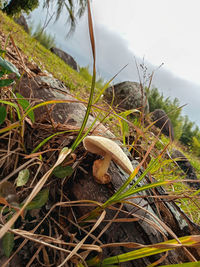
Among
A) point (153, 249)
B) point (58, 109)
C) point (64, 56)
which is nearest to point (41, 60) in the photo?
point (58, 109)

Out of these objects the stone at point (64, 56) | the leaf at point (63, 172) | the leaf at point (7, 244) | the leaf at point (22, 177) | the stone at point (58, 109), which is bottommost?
the leaf at point (7, 244)

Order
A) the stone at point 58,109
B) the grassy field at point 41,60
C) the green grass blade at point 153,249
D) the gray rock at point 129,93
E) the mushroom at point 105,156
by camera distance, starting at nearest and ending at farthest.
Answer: the green grass blade at point 153,249
the mushroom at point 105,156
the stone at point 58,109
the grassy field at point 41,60
the gray rock at point 129,93

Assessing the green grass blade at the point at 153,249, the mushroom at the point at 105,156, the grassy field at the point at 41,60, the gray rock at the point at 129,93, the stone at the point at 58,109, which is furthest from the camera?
the gray rock at the point at 129,93

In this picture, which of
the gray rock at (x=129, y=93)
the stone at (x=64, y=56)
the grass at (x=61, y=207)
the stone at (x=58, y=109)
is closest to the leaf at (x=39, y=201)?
the grass at (x=61, y=207)

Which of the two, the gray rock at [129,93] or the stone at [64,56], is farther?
the stone at [64,56]

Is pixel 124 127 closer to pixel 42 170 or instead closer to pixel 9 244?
pixel 42 170

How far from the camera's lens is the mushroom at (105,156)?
540 millimetres

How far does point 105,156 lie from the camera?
591mm

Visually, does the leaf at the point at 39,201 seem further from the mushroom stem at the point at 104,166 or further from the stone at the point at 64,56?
the stone at the point at 64,56

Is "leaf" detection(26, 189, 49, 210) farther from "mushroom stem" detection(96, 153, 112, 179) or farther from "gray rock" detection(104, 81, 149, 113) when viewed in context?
"gray rock" detection(104, 81, 149, 113)

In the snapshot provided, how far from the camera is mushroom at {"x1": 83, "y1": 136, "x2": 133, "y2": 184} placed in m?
0.54

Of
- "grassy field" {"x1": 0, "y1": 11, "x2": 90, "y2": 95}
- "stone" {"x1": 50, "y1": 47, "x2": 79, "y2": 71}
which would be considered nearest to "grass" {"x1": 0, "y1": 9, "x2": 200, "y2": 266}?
"grassy field" {"x1": 0, "y1": 11, "x2": 90, "y2": 95}

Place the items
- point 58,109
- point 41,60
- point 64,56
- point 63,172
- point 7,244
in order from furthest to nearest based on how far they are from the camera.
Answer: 1. point 64,56
2. point 41,60
3. point 58,109
4. point 63,172
5. point 7,244

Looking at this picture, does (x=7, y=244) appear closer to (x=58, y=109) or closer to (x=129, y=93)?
(x=58, y=109)
